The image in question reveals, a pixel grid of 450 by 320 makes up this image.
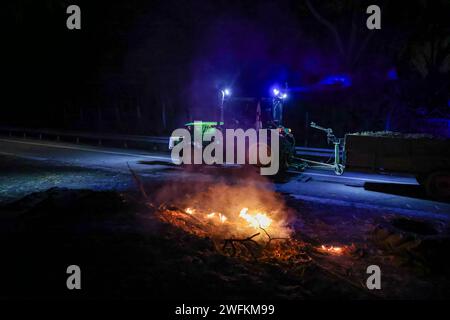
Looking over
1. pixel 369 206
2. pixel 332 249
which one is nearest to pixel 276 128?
pixel 369 206

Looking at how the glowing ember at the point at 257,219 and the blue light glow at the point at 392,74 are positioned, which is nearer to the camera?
the glowing ember at the point at 257,219

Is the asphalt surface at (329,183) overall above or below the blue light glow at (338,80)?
below

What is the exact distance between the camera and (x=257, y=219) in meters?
8.44

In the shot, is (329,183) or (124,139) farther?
(124,139)

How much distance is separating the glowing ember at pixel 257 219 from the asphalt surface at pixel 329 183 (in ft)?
7.23

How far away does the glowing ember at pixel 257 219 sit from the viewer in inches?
319

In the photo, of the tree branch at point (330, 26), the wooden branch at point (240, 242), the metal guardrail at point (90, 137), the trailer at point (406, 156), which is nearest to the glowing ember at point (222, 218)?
the wooden branch at point (240, 242)

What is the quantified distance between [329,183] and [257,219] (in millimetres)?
4837

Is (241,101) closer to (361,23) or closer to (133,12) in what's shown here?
(361,23)

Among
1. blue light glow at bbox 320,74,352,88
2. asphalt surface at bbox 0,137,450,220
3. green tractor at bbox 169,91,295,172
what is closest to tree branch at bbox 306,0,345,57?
blue light glow at bbox 320,74,352,88

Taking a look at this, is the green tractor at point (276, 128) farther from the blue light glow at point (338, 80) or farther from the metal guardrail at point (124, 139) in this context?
the blue light glow at point (338, 80)

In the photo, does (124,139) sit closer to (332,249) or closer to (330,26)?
(330,26)

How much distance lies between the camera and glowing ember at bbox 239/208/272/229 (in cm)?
810

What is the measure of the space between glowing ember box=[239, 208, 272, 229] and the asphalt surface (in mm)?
2203
